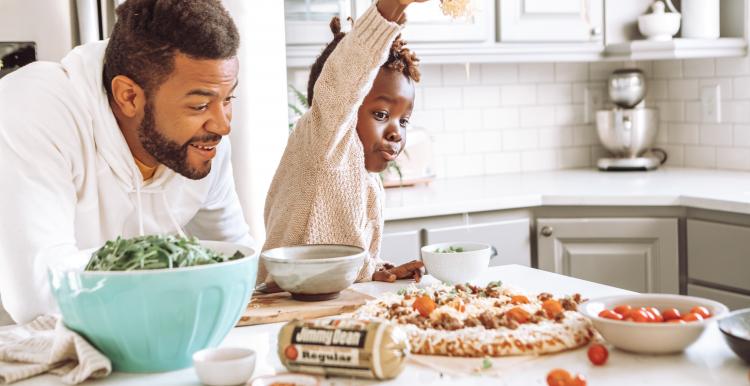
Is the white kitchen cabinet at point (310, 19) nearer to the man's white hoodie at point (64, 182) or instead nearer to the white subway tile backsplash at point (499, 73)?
the white subway tile backsplash at point (499, 73)

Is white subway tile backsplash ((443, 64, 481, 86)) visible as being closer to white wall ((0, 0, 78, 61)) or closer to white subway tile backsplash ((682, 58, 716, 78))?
white subway tile backsplash ((682, 58, 716, 78))

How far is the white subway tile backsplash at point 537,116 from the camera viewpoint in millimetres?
4059

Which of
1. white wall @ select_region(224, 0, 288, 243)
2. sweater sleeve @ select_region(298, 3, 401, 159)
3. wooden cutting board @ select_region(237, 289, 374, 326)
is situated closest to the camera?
wooden cutting board @ select_region(237, 289, 374, 326)

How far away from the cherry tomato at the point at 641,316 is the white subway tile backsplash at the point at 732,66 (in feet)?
9.04

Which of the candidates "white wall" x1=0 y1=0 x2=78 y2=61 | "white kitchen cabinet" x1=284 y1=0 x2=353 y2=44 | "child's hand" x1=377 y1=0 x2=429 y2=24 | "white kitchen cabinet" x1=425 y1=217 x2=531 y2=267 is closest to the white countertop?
"white kitchen cabinet" x1=425 y1=217 x2=531 y2=267

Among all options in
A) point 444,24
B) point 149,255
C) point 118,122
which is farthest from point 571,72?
point 149,255

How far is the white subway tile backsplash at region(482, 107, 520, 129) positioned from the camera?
398cm

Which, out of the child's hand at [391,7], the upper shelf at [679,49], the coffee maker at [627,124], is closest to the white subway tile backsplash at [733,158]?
the coffee maker at [627,124]

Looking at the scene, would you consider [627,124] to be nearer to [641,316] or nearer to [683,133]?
[683,133]

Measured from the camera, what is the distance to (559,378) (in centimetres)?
109

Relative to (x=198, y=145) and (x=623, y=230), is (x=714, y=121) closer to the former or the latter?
(x=623, y=230)

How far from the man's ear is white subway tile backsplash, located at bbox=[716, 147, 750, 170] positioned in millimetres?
2755

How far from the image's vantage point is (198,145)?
1.74 metres

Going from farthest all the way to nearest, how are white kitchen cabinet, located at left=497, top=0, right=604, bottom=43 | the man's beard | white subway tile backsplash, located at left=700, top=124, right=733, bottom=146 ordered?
white subway tile backsplash, located at left=700, top=124, right=733, bottom=146
white kitchen cabinet, located at left=497, top=0, right=604, bottom=43
the man's beard
